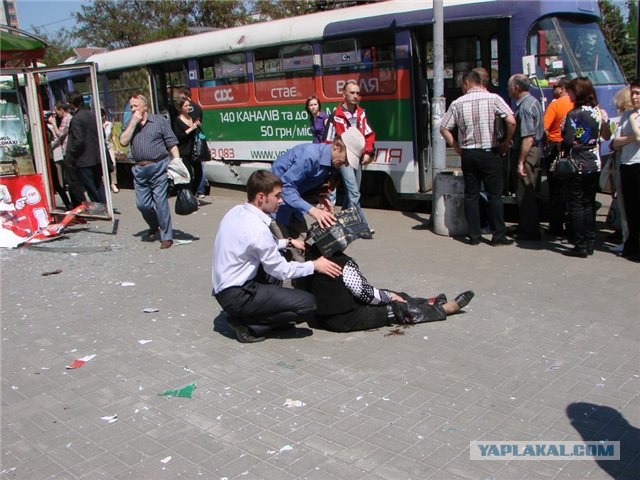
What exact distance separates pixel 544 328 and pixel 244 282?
2.37 meters

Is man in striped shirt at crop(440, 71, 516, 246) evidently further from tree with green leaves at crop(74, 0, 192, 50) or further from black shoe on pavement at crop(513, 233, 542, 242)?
tree with green leaves at crop(74, 0, 192, 50)

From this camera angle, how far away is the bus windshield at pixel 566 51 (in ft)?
28.1

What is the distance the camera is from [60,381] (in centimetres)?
450

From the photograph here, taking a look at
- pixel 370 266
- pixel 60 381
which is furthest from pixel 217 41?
pixel 60 381

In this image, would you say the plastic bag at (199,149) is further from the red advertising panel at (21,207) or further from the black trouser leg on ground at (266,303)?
the black trouser leg on ground at (266,303)

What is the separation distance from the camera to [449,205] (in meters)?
8.34

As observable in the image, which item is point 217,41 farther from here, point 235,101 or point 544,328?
point 544,328

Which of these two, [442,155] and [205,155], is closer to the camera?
[442,155]

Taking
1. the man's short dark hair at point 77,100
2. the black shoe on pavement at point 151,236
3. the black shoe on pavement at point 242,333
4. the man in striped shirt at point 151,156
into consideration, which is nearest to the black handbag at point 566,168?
the black shoe on pavement at point 242,333

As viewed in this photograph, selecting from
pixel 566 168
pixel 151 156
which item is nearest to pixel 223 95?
pixel 151 156

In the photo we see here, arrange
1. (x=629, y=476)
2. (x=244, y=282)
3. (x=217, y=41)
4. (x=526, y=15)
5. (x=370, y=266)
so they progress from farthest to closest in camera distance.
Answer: (x=217, y=41), (x=526, y=15), (x=370, y=266), (x=244, y=282), (x=629, y=476)

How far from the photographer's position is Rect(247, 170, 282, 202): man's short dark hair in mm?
4762

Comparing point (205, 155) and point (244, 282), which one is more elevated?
point (205, 155)

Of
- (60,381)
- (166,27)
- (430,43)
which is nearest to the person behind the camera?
Result: (60,381)
